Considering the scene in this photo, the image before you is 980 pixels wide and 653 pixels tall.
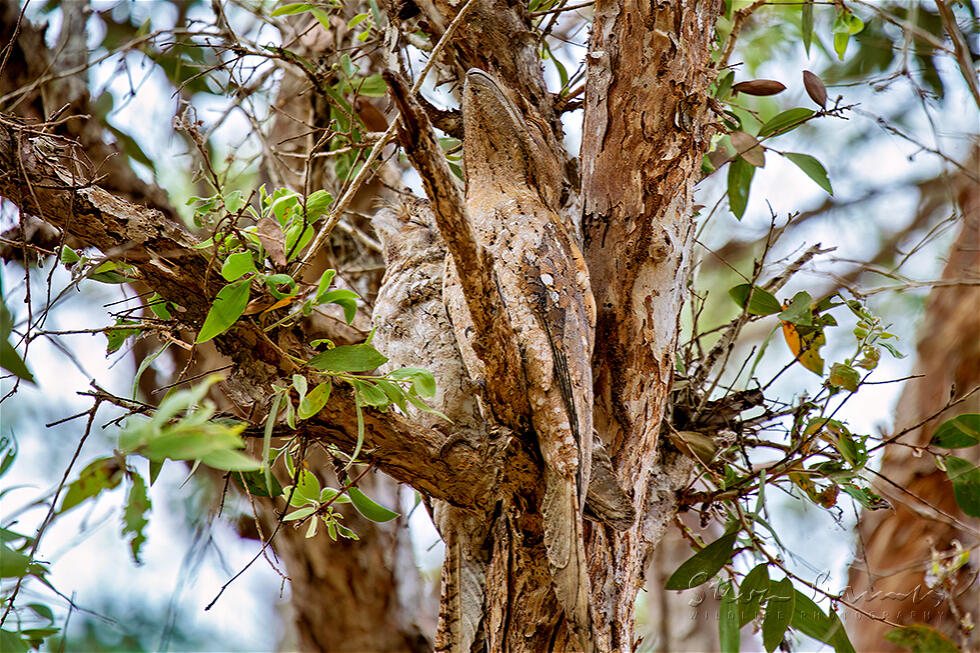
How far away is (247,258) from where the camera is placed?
3.41ft

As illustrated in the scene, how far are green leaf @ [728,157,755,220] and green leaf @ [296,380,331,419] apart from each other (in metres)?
1.10

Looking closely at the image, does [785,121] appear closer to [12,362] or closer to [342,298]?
[342,298]

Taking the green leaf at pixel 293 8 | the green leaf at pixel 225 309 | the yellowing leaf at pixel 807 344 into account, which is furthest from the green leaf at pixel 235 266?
the yellowing leaf at pixel 807 344

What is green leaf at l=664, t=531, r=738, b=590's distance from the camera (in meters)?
1.53

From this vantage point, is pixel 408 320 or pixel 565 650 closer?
pixel 565 650

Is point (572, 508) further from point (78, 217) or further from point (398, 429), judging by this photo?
point (78, 217)

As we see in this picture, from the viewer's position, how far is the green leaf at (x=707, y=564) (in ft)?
5.01

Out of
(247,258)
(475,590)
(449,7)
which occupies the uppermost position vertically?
(449,7)

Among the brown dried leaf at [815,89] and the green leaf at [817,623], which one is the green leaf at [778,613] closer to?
the green leaf at [817,623]

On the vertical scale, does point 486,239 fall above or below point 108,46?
below

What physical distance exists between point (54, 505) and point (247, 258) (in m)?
0.38

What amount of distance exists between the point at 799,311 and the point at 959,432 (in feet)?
1.37

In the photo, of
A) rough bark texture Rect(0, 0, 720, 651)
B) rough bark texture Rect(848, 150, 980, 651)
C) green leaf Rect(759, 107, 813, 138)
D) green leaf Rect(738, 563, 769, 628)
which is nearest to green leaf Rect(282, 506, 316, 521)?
rough bark texture Rect(0, 0, 720, 651)

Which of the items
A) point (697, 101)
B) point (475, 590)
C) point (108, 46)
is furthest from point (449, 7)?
point (108, 46)
